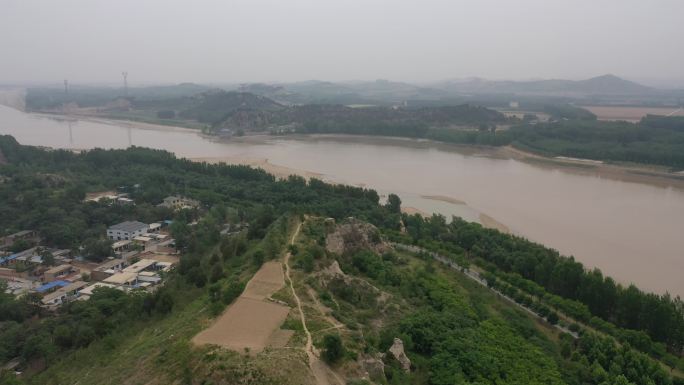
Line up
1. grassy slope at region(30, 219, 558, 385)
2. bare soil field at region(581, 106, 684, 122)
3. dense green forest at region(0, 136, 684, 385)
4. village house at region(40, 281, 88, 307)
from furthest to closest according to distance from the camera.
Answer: bare soil field at region(581, 106, 684, 122) < village house at region(40, 281, 88, 307) < dense green forest at region(0, 136, 684, 385) < grassy slope at region(30, 219, 558, 385)

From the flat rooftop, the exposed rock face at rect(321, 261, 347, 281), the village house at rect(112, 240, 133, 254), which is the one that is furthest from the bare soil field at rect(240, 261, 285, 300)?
the flat rooftop

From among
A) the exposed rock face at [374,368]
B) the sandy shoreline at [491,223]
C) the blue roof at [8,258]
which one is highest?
the exposed rock face at [374,368]

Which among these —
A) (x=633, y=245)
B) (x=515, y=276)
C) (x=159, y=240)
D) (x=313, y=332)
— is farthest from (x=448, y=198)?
(x=313, y=332)

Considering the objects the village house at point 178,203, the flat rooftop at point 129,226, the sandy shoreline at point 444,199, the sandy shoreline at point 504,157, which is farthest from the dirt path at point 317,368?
the sandy shoreline at point 504,157

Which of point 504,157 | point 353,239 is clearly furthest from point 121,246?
point 504,157

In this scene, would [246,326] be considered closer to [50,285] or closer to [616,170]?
[50,285]

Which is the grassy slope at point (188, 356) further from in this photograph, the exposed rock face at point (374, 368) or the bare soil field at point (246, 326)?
the exposed rock face at point (374, 368)

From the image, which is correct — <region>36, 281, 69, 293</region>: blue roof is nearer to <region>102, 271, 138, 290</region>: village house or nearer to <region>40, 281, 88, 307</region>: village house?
<region>40, 281, 88, 307</region>: village house
